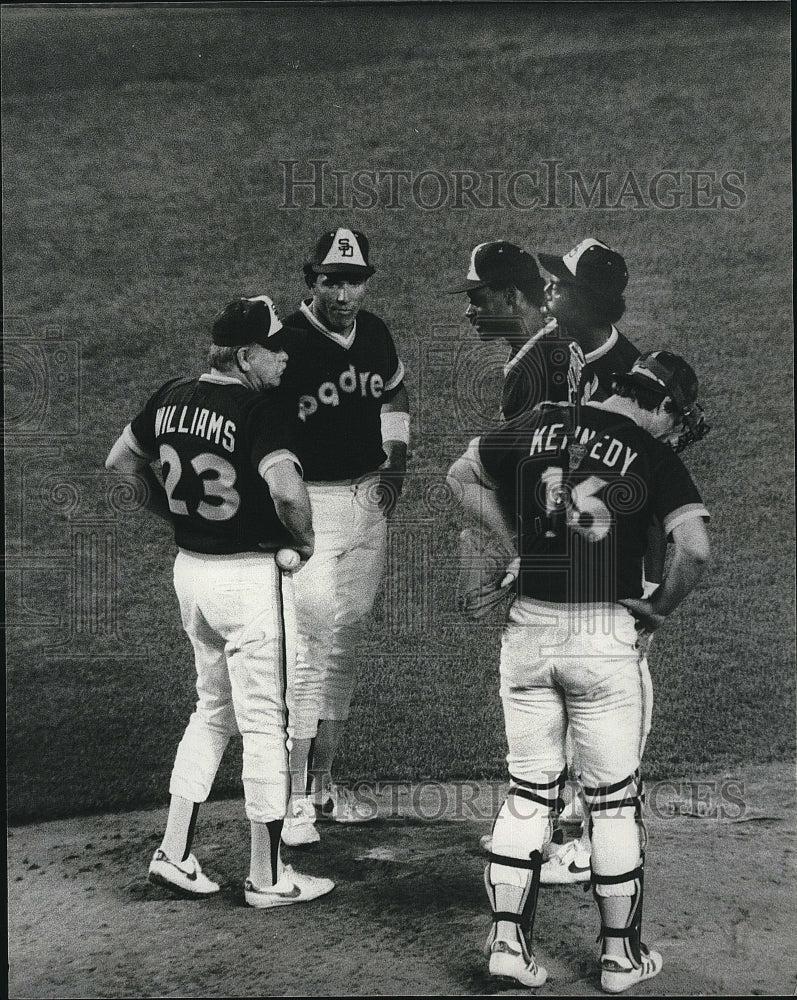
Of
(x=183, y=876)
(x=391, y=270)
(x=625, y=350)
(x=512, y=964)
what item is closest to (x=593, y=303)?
(x=625, y=350)

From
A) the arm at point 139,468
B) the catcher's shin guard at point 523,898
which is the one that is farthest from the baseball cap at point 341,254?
the catcher's shin guard at point 523,898

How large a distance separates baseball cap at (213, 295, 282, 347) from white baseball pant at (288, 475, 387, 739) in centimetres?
58

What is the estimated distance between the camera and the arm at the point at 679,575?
380cm

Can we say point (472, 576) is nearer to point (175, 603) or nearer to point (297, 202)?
point (175, 603)

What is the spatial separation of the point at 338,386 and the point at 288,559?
0.67m

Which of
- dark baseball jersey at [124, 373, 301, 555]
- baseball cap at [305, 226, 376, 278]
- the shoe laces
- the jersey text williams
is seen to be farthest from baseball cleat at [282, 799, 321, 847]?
baseball cap at [305, 226, 376, 278]

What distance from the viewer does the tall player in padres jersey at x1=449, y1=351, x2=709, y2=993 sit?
368 cm

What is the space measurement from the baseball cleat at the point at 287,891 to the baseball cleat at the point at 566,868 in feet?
2.60

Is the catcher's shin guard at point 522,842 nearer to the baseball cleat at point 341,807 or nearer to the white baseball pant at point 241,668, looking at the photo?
the baseball cleat at point 341,807

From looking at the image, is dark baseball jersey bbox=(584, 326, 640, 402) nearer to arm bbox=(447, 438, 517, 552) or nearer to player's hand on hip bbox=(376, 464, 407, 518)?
arm bbox=(447, 438, 517, 552)

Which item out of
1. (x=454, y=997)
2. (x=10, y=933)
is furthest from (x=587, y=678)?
(x=10, y=933)

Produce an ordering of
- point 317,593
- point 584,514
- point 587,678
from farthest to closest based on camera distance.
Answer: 1. point 317,593
2. point 584,514
3. point 587,678

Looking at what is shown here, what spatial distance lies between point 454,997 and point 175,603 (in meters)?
1.74

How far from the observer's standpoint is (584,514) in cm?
387
